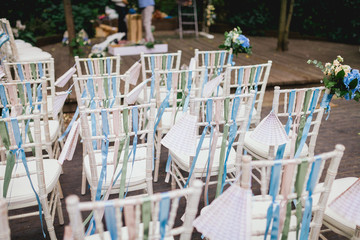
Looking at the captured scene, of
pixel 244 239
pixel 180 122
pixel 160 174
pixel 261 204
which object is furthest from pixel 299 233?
pixel 160 174

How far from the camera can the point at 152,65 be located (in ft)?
11.6

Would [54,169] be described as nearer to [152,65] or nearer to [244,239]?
[244,239]

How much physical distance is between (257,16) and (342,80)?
306 inches

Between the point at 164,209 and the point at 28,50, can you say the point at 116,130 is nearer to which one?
the point at 164,209

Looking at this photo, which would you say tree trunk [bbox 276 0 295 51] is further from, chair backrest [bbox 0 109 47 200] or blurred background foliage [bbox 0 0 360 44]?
chair backrest [bbox 0 109 47 200]

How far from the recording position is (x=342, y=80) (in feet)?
7.50

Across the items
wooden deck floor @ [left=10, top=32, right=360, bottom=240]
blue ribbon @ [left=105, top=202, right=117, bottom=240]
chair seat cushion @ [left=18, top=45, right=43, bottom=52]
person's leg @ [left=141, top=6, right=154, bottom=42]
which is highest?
person's leg @ [left=141, top=6, right=154, bottom=42]

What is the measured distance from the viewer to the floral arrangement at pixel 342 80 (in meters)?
2.26

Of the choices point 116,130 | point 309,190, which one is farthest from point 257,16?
point 309,190

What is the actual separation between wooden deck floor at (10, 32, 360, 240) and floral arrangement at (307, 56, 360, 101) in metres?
1.06

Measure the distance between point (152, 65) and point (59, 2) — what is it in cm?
749

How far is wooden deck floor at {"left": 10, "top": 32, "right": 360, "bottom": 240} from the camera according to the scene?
111 inches

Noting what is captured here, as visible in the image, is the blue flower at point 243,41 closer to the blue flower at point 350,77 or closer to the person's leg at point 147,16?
the blue flower at point 350,77

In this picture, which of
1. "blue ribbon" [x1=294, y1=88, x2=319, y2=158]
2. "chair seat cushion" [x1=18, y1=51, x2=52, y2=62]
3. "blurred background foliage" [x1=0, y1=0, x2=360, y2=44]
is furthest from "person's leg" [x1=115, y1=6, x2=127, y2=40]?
"blue ribbon" [x1=294, y1=88, x2=319, y2=158]
